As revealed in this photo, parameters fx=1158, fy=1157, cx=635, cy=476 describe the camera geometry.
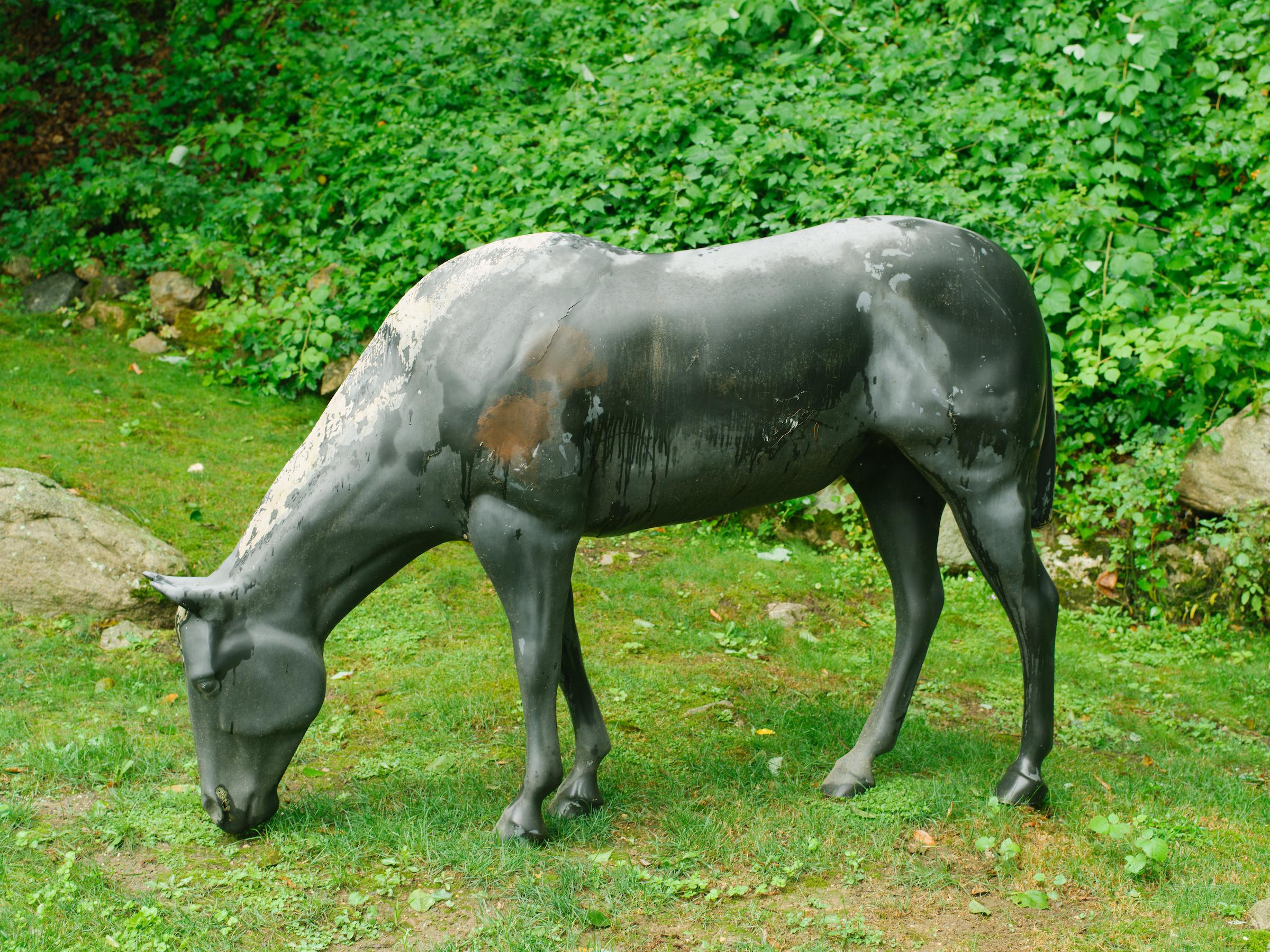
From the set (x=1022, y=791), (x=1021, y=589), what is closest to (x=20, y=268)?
(x=1021, y=589)

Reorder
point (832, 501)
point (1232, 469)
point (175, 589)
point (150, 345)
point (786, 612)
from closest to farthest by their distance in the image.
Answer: point (175, 589) → point (786, 612) → point (1232, 469) → point (832, 501) → point (150, 345)

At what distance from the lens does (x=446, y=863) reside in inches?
144

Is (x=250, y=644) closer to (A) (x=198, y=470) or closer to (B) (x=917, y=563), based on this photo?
(B) (x=917, y=563)

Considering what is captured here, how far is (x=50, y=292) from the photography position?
9.60 m

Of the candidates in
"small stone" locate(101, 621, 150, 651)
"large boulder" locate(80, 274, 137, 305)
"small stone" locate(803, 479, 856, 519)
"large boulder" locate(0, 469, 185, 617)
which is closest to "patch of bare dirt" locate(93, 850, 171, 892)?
"small stone" locate(101, 621, 150, 651)

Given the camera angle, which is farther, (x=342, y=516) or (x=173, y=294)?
(x=173, y=294)

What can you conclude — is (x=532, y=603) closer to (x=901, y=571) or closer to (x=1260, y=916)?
(x=901, y=571)

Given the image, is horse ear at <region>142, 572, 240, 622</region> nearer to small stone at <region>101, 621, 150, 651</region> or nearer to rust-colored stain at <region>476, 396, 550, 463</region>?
rust-colored stain at <region>476, 396, 550, 463</region>

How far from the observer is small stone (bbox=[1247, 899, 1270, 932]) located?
335cm

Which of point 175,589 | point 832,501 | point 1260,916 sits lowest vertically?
point 832,501

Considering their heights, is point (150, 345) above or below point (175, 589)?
below

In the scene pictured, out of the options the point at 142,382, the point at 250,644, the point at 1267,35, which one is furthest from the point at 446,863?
the point at 1267,35

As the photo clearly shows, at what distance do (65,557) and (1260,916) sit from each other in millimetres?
5092

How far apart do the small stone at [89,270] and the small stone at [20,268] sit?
1.59 ft
